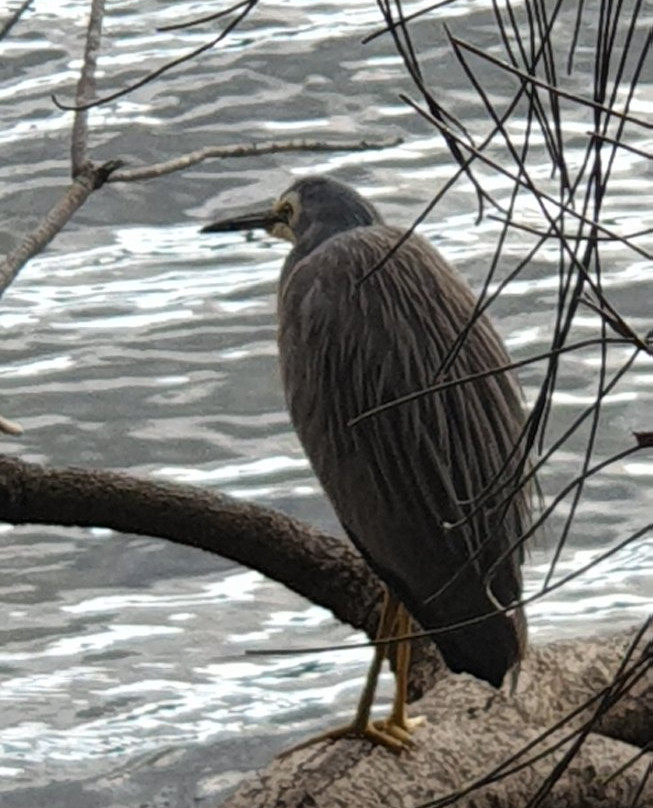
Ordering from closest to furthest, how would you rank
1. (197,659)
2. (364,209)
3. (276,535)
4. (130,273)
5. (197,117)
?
(276,535)
(364,209)
(197,659)
(130,273)
(197,117)

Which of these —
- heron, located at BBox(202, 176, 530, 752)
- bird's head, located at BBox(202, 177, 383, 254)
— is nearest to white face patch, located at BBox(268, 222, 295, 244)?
bird's head, located at BBox(202, 177, 383, 254)

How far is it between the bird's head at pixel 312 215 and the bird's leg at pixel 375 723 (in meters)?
0.40

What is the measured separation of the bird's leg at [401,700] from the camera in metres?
1.92

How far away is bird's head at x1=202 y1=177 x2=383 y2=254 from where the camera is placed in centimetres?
221

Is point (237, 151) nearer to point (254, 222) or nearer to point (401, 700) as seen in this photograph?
point (401, 700)

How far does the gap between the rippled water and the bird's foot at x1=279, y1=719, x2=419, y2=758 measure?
4.12 ft

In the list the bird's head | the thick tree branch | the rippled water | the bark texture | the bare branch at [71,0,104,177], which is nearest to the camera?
the bare branch at [71,0,104,177]

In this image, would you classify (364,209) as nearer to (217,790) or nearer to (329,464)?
(329,464)

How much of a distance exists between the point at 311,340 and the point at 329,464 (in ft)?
0.40

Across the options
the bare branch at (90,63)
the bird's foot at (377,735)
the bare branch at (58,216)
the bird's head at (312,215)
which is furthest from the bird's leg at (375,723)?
the bare branch at (90,63)

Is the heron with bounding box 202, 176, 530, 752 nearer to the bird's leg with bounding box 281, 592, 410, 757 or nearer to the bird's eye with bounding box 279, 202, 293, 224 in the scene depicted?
the bird's leg with bounding box 281, 592, 410, 757

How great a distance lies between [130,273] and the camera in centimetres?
444

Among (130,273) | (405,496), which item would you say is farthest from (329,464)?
(130,273)

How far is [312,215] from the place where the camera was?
223cm
